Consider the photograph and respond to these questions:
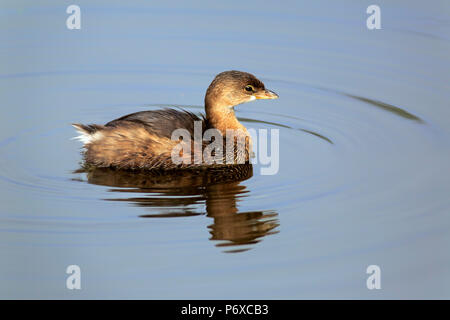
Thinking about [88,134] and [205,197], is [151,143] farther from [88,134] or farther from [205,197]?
[205,197]

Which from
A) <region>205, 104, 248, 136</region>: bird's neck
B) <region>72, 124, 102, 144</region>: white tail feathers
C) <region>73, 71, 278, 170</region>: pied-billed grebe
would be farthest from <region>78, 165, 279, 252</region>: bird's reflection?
<region>205, 104, 248, 136</region>: bird's neck

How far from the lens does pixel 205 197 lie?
816cm

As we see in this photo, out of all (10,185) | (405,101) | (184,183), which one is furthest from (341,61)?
(10,185)

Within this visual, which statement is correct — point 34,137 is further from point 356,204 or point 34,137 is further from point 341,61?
point 341,61

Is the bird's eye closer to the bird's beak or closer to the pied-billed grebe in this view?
the bird's beak

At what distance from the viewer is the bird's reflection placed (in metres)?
7.55

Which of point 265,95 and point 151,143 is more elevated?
point 265,95

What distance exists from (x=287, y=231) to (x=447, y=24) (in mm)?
6388

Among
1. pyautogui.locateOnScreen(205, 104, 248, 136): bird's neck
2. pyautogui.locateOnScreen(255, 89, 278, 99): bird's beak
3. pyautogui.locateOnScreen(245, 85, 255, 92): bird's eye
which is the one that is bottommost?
pyautogui.locateOnScreen(205, 104, 248, 136): bird's neck

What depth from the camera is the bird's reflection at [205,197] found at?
297 inches

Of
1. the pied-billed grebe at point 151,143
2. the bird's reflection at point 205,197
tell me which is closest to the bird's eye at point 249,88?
the pied-billed grebe at point 151,143

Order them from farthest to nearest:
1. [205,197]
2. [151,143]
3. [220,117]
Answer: [220,117]
[151,143]
[205,197]

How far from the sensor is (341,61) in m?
11.9

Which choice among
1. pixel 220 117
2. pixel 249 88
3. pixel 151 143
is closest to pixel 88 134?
pixel 151 143
